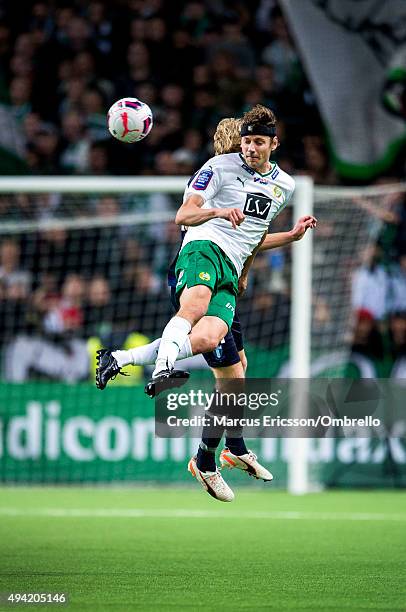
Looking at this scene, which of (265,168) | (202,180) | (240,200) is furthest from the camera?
(265,168)

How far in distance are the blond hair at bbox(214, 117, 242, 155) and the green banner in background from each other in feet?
22.5

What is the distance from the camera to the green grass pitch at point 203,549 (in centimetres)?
805

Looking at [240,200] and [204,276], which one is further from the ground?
[240,200]

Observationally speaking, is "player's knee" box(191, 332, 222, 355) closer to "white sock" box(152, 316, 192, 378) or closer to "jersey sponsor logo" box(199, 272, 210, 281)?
"white sock" box(152, 316, 192, 378)

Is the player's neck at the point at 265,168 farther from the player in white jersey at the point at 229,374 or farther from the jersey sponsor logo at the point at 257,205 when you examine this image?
the jersey sponsor logo at the point at 257,205

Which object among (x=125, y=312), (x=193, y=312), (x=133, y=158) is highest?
(x=133, y=158)

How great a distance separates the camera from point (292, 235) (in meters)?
9.14

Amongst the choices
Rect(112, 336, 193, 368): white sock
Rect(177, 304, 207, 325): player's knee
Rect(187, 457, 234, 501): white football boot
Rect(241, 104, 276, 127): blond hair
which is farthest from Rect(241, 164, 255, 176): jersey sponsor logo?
Rect(187, 457, 234, 501): white football boot

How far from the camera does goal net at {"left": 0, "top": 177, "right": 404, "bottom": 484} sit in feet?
51.5

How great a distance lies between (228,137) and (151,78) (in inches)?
412

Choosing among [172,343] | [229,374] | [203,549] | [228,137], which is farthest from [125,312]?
[172,343]

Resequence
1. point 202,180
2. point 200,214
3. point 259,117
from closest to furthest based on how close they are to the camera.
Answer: point 200,214 < point 259,117 < point 202,180

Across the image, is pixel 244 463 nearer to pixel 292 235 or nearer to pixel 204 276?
pixel 204 276

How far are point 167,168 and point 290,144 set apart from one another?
1964 mm
